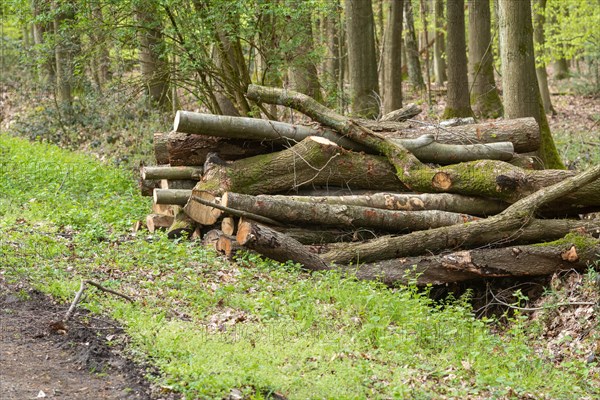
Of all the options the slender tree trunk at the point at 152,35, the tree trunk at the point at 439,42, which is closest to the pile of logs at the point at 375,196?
the slender tree trunk at the point at 152,35

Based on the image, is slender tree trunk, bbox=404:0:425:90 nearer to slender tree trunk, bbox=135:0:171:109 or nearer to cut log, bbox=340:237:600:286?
slender tree trunk, bbox=135:0:171:109

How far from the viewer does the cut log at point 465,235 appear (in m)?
10.1

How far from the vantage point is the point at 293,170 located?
1120 cm

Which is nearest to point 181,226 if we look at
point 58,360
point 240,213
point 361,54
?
point 240,213

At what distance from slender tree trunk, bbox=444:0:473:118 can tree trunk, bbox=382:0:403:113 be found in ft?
5.74

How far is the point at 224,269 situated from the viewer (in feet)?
30.9

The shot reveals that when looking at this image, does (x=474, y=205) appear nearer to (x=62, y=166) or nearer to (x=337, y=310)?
(x=337, y=310)

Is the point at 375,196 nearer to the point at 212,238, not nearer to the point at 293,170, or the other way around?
the point at 293,170

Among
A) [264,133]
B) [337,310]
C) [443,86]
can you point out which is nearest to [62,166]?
[264,133]

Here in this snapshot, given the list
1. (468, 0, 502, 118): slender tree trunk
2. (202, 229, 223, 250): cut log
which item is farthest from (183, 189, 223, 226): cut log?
(468, 0, 502, 118): slender tree trunk

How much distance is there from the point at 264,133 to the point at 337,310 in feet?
13.6

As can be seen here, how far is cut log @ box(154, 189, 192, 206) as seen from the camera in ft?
37.4

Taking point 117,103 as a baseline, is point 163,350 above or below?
below

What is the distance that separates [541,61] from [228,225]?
17.4m
